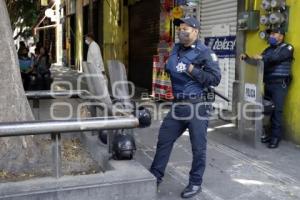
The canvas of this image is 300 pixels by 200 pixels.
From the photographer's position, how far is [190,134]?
4988 millimetres

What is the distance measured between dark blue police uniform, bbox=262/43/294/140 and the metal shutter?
2.65 metres

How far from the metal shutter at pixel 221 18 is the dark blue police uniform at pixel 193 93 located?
5.14m

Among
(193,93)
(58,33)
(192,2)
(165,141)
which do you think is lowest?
(165,141)

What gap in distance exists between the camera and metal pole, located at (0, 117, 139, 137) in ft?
14.0

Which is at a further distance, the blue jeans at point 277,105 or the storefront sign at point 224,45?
the storefront sign at point 224,45

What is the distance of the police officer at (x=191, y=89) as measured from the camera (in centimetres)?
484

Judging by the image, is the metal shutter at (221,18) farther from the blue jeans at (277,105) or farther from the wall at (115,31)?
the wall at (115,31)

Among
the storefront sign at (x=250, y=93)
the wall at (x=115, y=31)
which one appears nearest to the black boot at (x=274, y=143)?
the storefront sign at (x=250, y=93)

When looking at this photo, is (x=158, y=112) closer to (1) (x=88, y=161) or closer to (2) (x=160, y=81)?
(2) (x=160, y=81)

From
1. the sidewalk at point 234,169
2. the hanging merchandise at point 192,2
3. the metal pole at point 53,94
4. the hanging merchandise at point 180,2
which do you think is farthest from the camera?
the hanging merchandise at point 180,2

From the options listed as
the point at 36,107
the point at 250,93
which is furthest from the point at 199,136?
the point at 36,107

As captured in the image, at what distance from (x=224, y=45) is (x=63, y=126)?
653 cm

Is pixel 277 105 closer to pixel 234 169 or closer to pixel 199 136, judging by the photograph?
pixel 234 169

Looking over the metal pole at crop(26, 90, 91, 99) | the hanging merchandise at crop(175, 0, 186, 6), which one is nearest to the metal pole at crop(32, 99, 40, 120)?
the metal pole at crop(26, 90, 91, 99)
